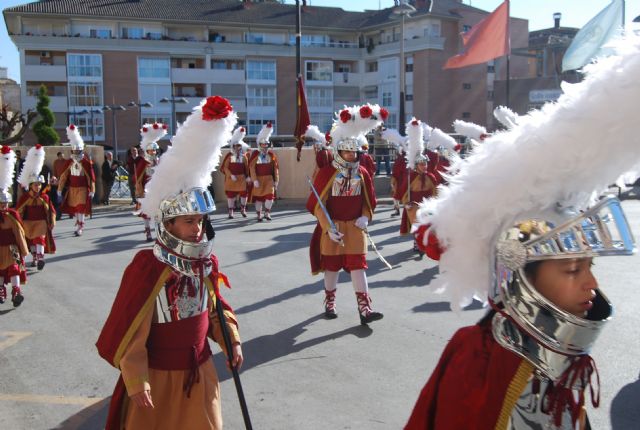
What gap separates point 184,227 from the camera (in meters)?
3.65

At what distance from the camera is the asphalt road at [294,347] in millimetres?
4828

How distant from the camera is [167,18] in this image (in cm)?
5378

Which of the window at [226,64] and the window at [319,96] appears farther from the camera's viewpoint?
the window at [319,96]

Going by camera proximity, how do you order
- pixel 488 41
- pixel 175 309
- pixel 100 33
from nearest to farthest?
pixel 175 309 < pixel 488 41 < pixel 100 33

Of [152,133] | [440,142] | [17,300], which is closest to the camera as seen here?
[17,300]

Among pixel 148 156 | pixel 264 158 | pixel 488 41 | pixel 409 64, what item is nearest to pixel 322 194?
pixel 148 156

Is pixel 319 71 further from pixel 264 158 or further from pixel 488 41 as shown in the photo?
pixel 264 158

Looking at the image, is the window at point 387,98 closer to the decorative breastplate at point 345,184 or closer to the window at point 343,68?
the window at point 343,68

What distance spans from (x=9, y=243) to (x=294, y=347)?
439 centimetres

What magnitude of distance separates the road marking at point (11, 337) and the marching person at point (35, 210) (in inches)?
142

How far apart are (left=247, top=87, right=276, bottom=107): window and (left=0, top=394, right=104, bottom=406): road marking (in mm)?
52232

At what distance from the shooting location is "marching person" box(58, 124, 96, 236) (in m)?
14.2

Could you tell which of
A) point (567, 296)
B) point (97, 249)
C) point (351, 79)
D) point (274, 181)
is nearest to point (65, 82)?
point (351, 79)

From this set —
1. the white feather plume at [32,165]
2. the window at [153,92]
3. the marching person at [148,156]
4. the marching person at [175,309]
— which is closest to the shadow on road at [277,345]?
the marching person at [175,309]
